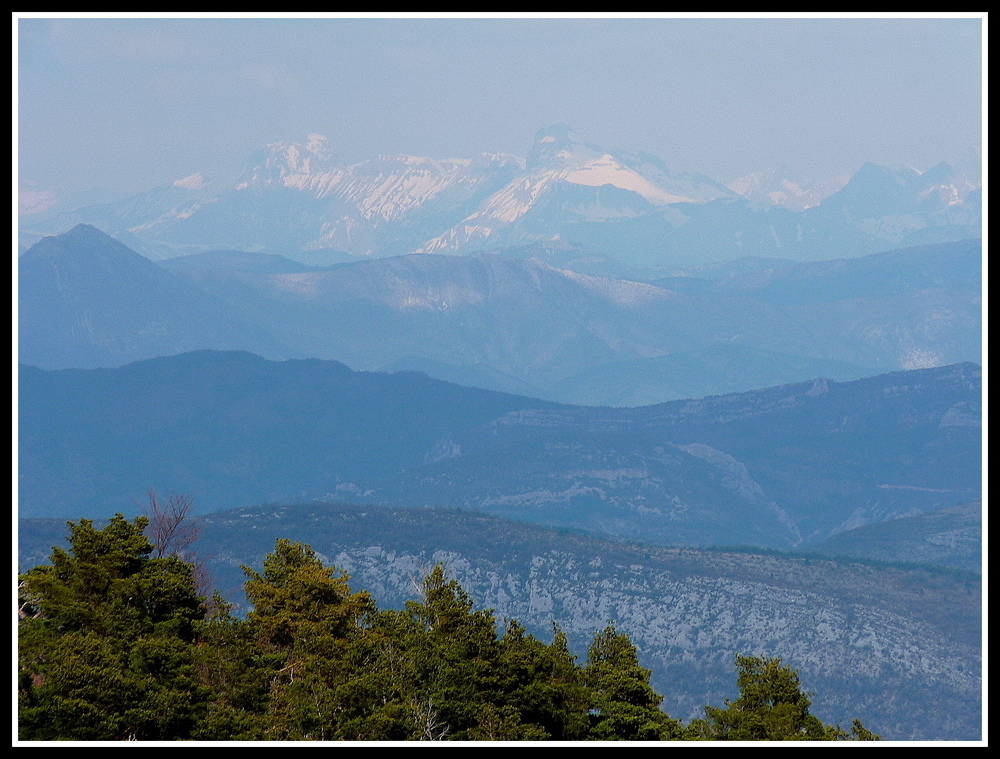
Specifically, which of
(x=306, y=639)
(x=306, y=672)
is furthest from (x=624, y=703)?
(x=306, y=639)

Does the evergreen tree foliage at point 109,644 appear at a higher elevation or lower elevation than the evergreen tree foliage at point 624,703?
higher

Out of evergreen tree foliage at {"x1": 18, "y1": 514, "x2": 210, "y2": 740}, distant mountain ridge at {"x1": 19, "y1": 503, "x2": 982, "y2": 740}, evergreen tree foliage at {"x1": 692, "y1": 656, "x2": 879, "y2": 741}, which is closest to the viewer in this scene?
evergreen tree foliage at {"x1": 18, "y1": 514, "x2": 210, "y2": 740}

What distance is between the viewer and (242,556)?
568 ft

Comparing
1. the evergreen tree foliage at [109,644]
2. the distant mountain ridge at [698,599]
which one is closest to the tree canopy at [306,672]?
the evergreen tree foliage at [109,644]

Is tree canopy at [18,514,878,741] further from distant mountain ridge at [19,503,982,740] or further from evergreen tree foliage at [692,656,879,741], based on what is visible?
distant mountain ridge at [19,503,982,740]

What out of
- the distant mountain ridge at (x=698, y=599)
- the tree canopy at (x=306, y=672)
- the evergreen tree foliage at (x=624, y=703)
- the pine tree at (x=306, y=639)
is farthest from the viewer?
the distant mountain ridge at (x=698, y=599)

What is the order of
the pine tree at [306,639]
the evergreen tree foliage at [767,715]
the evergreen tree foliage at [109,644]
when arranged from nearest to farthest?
the evergreen tree foliage at [109,644]
the pine tree at [306,639]
the evergreen tree foliage at [767,715]

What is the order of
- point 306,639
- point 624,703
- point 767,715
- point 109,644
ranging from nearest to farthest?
A: point 109,644 → point 624,703 → point 767,715 → point 306,639

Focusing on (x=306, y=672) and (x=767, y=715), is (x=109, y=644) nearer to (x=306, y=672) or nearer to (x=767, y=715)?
(x=306, y=672)

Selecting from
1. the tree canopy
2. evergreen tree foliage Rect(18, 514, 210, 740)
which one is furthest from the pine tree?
evergreen tree foliage Rect(18, 514, 210, 740)

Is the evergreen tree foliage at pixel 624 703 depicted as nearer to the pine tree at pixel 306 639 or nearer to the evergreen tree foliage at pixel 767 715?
the evergreen tree foliage at pixel 767 715

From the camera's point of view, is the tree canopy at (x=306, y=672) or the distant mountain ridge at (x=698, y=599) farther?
the distant mountain ridge at (x=698, y=599)
